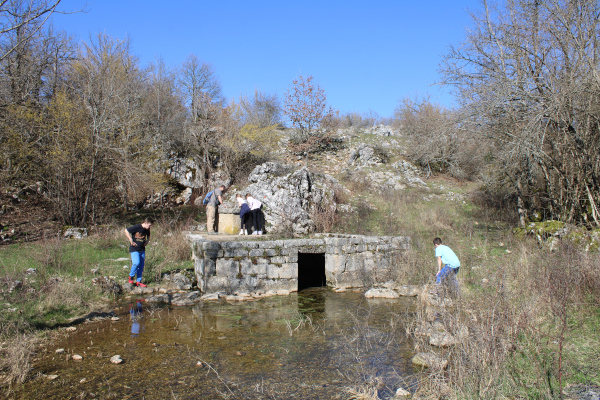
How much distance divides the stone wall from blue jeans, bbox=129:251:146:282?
128cm

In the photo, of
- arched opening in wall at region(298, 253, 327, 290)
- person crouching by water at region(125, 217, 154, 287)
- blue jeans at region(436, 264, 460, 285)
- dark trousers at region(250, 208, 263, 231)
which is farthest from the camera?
dark trousers at region(250, 208, 263, 231)

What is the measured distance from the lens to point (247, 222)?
41.4 ft

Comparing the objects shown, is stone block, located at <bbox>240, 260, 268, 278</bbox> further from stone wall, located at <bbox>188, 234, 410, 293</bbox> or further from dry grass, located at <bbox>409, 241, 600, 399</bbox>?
dry grass, located at <bbox>409, 241, 600, 399</bbox>

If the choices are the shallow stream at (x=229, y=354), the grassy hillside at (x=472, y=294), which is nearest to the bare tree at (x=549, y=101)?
the grassy hillside at (x=472, y=294)

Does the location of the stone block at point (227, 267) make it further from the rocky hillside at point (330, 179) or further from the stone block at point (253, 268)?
the rocky hillside at point (330, 179)

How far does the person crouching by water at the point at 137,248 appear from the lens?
889cm

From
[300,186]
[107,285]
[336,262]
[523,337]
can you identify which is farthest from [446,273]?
[300,186]

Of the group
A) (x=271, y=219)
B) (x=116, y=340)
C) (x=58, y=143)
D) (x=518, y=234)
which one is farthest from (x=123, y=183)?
(x=518, y=234)

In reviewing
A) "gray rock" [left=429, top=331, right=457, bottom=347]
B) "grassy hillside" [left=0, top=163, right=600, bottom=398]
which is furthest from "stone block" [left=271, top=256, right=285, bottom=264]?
→ "gray rock" [left=429, top=331, right=457, bottom=347]

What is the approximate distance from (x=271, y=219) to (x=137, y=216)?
7.31 m

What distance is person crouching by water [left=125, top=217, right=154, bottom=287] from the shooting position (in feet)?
29.2

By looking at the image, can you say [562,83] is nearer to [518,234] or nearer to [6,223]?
[518,234]

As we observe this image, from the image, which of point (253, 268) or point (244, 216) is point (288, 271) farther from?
point (244, 216)

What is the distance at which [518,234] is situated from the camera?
469 inches
